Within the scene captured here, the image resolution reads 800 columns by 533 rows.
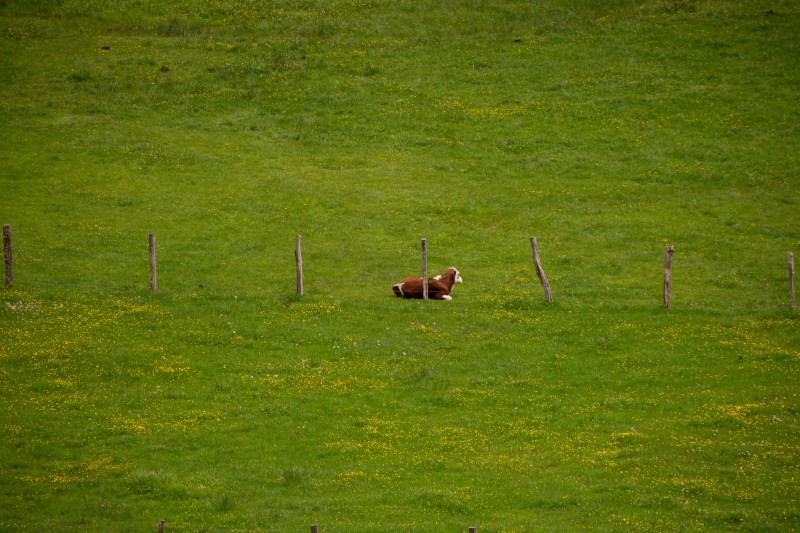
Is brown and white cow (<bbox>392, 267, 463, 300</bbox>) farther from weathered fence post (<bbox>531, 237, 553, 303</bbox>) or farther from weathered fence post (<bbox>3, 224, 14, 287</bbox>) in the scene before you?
weathered fence post (<bbox>3, 224, 14, 287</bbox>)

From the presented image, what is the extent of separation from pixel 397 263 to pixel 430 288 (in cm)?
450

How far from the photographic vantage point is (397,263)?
123 feet

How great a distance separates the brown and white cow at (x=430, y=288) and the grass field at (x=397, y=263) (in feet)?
3.14

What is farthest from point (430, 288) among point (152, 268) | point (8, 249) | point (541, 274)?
point (8, 249)

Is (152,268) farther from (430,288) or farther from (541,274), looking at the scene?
(541,274)

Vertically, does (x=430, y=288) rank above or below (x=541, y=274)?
below

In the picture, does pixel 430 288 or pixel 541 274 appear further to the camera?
pixel 430 288

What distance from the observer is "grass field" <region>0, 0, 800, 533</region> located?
2078 cm

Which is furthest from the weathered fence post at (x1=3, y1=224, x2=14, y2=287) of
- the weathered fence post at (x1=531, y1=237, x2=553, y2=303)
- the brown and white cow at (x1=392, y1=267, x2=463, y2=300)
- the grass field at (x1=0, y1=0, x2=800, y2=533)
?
→ the weathered fence post at (x1=531, y1=237, x2=553, y2=303)

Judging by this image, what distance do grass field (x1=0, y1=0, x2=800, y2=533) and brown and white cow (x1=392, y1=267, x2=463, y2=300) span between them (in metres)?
0.96

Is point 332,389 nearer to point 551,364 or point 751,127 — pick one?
point 551,364

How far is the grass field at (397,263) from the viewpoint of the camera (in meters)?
20.8

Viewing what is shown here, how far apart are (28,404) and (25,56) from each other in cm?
4331

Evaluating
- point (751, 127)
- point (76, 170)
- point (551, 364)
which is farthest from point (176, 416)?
point (751, 127)
